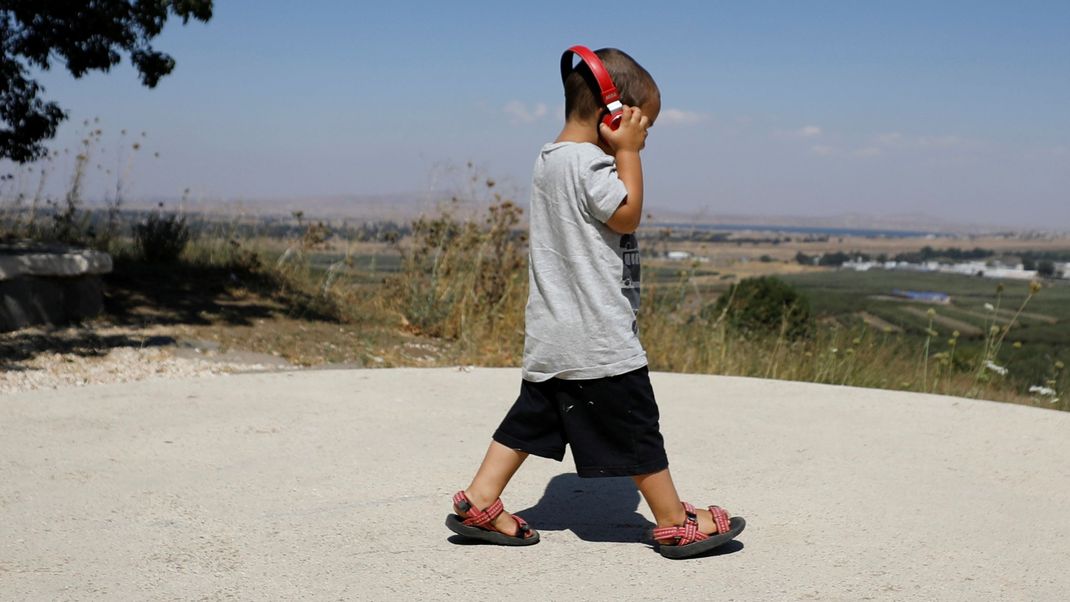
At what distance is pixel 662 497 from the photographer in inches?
119

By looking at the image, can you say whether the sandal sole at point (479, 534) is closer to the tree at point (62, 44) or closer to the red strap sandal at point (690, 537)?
the red strap sandal at point (690, 537)

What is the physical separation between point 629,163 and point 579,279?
1.10 feet

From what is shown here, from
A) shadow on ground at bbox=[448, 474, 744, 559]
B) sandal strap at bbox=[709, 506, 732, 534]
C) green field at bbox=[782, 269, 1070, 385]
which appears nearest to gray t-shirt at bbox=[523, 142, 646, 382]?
sandal strap at bbox=[709, 506, 732, 534]

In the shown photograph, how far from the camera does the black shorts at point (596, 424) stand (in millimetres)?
2951

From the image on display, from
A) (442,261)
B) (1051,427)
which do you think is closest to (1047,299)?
(442,261)

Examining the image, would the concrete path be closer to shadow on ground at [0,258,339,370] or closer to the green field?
shadow on ground at [0,258,339,370]

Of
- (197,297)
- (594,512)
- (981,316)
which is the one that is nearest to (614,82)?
(594,512)

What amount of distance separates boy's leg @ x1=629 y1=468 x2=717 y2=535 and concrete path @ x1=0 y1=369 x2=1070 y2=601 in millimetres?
127

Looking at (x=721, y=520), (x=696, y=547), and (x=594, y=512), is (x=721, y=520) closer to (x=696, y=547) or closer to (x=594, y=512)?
(x=696, y=547)

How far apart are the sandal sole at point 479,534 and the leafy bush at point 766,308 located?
5.63m

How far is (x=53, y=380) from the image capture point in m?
5.81

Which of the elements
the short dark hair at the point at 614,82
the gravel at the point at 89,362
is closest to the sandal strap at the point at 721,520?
the short dark hair at the point at 614,82

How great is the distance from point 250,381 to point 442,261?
412 cm

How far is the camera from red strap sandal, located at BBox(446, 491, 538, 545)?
10.2ft
